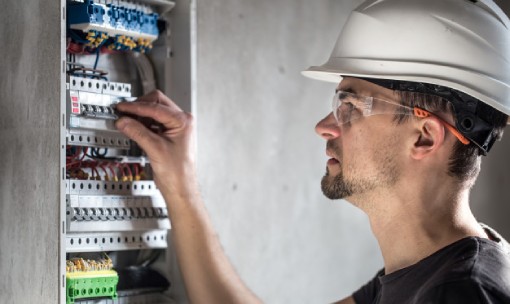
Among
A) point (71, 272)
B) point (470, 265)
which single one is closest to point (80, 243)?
point (71, 272)

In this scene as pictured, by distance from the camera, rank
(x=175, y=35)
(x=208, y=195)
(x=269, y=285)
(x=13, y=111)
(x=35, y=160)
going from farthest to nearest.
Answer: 1. (x=269, y=285)
2. (x=208, y=195)
3. (x=175, y=35)
4. (x=13, y=111)
5. (x=35, y=160)

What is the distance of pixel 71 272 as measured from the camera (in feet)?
5.47

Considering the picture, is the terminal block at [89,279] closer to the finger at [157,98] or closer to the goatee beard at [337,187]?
the finger at [157,98]

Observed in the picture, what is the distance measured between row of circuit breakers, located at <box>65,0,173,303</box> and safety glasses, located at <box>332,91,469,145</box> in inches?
21.9

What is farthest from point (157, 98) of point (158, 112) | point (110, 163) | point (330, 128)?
point (330, 128)

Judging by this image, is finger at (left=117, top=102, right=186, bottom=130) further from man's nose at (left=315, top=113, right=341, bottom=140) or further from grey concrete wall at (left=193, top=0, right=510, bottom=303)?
grey concrete wall at (left=193, top=0, right=510, bottom=303)

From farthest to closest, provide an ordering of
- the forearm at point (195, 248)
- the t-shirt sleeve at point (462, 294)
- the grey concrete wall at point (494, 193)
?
1. the grey concrete wall at point (494, 193)
2. the forearm at point (195, 248)
3. the t-shirt sleeve at point (462, 294)

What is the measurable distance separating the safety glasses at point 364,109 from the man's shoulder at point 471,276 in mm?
270

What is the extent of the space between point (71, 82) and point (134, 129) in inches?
8.6

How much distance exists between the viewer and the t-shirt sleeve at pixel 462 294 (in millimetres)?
1368

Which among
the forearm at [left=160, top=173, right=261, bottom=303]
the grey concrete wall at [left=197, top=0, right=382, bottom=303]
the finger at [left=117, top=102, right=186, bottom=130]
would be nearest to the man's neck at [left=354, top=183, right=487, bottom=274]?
the forearm at [left=160, top=173, right=261, bottom=303]

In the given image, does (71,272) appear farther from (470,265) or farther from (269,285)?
(269,285)

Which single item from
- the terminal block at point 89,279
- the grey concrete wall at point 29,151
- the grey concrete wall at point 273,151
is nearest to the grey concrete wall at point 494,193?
the grey concrete wall at point 273,151

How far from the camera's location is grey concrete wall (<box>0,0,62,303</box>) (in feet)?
5.19
